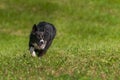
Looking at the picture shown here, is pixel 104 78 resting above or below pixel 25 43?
above

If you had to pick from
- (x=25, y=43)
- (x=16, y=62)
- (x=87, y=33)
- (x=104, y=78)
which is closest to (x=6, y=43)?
(x=25, y=43)

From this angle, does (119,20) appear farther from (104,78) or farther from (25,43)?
(104,78)

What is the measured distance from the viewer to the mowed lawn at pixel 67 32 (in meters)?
17.5

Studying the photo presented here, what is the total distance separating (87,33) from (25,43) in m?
6.12

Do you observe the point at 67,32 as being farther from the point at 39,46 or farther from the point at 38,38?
the point at 38,38

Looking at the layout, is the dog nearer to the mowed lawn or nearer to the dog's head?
the dog's head

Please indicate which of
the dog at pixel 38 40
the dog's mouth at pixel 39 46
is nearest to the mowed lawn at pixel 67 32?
the dog at pixel 38 40

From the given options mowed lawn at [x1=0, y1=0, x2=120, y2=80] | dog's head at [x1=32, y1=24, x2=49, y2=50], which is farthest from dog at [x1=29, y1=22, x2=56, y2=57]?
mowed lawn at [x1=0, y1=0, x2=120, y2=80]

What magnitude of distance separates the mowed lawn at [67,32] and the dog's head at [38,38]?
103 cm

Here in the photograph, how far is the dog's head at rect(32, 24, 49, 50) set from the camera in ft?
65.7

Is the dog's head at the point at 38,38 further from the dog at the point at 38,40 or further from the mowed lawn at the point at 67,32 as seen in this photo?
the mowed lawn at the point at 67,32

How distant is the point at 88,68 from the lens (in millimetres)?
16688

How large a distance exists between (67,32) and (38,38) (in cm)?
1927

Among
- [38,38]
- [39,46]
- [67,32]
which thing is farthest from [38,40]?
[67,32]
